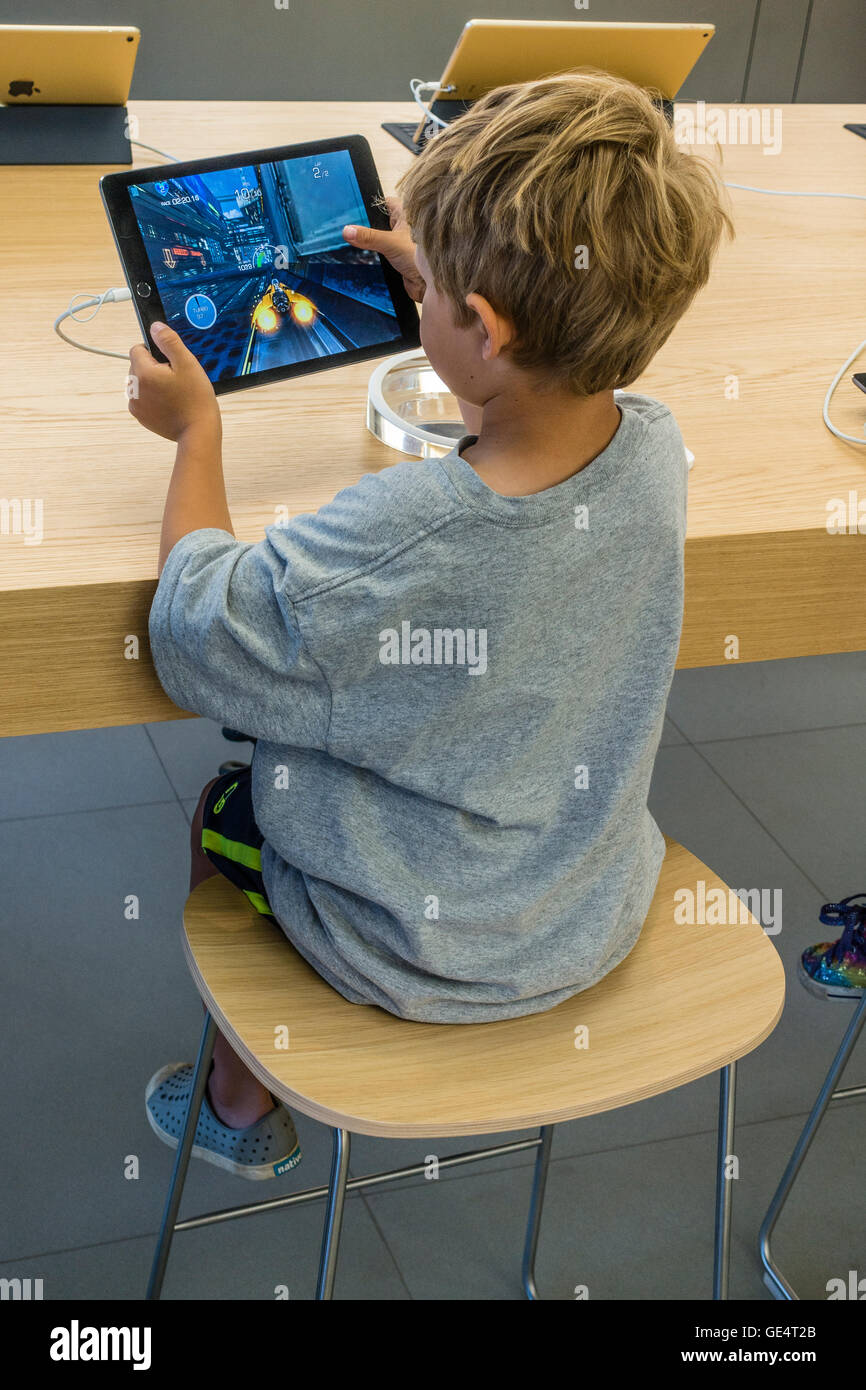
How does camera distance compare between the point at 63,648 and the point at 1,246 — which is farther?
the point at 1,246

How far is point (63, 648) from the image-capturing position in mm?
877

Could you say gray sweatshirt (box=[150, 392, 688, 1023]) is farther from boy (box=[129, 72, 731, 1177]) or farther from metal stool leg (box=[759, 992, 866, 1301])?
metal stool leg (box=[759, 992, 866, 1301])

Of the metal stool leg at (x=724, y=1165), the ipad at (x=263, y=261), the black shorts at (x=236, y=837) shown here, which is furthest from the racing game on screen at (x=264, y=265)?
the metal stool leg at (x=724, y=1165)

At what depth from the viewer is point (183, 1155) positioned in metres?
1.16

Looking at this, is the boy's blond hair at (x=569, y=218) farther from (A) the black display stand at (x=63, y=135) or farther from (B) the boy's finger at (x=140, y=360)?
(A) the black display stand at (x=63, y=135)

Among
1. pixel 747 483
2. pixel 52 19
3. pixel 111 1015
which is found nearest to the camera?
pixel 747 483

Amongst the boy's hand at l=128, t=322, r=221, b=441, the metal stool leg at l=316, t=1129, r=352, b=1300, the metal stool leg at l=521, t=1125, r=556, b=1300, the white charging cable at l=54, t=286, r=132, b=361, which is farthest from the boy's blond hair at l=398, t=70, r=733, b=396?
the metal stool leg at l=521, t=1125, r=556, b=1300

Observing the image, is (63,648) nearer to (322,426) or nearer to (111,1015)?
(322,426)

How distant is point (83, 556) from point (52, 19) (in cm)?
231

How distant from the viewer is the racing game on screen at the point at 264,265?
0.95 m

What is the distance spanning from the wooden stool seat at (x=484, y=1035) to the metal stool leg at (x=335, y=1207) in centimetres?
7

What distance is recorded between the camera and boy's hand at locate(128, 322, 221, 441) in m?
0.92

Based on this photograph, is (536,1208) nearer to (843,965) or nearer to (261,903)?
(843,965)
